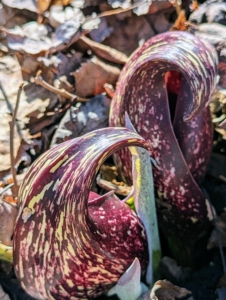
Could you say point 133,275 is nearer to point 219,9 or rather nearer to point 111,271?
point 111,271

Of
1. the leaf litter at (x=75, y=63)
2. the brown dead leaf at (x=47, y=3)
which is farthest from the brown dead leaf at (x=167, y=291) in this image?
the brown dead leaf at (x=47, y=3)

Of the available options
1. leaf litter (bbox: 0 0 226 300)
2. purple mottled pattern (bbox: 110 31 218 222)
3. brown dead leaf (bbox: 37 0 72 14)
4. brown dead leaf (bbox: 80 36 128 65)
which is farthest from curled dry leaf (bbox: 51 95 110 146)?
brown dead leaf (bbox: 37 0 72 14)

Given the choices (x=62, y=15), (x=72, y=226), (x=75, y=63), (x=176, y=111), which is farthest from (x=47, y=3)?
(x=72, y=226)

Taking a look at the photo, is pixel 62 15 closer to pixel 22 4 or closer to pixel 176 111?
pixel 22 4

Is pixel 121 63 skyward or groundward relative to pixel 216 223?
skyward

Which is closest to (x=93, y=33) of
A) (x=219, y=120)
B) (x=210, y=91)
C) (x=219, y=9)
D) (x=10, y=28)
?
(x=10, y=28)

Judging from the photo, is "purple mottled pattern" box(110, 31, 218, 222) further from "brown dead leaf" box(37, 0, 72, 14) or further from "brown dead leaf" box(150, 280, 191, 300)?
"brown dead leaf" box(37, 0, 72, 14)

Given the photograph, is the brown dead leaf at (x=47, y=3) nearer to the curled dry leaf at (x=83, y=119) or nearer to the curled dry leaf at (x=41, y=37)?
the curled dry leaf at (x=41, y=37)
